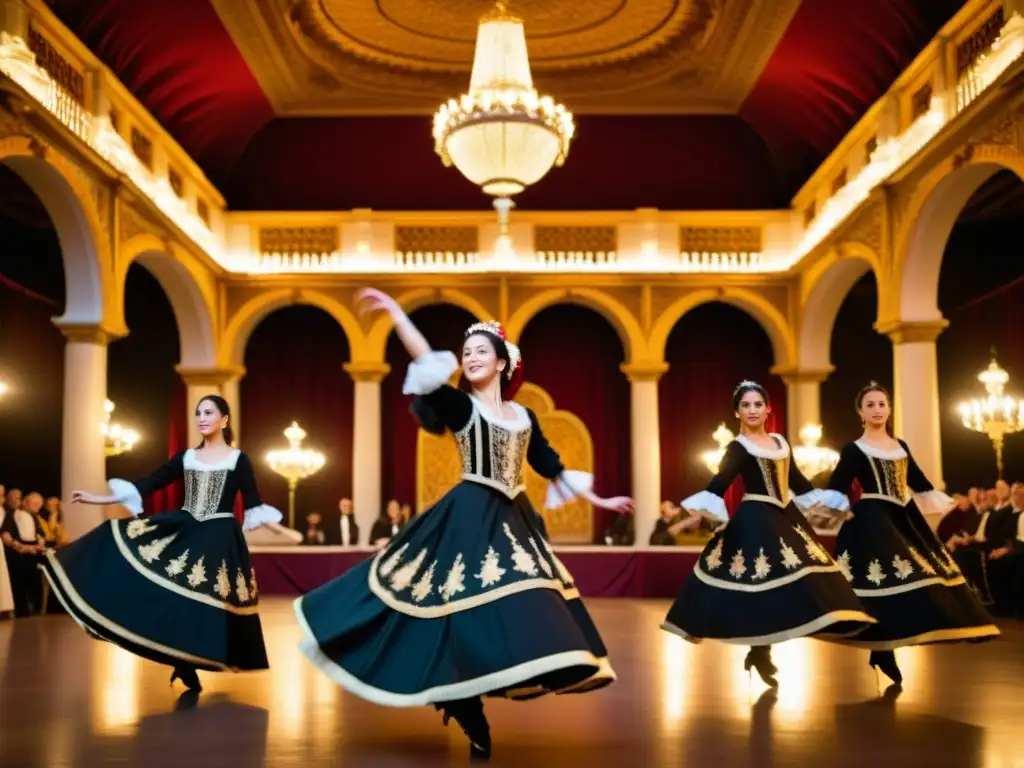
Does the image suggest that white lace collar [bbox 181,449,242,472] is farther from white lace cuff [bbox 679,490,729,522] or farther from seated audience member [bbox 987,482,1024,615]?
seated audience member [bbox 987,482,1024,615]

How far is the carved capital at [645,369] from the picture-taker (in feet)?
55.9

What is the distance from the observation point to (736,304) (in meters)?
17.2

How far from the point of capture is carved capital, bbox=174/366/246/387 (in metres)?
16.9

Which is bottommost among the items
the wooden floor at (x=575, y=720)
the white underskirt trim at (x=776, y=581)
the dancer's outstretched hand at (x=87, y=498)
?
the wooden floor at (x=575, y=720)

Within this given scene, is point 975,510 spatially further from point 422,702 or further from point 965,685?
point 422,702

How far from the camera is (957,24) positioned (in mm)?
11031

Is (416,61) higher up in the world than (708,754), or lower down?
higher up

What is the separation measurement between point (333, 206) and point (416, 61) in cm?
278

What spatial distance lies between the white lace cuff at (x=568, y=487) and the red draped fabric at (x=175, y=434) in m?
13.8

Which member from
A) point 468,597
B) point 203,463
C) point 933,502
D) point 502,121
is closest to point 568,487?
point 468,597

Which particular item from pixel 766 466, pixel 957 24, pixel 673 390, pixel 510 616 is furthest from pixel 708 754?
pixel 673 390

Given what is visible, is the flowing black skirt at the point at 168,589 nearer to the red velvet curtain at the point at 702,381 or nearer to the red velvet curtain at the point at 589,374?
the red velvet curtain at the point at 589,374

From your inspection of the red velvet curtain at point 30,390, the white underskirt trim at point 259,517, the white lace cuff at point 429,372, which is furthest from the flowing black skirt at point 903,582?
the red velvet curtain at point 30,390

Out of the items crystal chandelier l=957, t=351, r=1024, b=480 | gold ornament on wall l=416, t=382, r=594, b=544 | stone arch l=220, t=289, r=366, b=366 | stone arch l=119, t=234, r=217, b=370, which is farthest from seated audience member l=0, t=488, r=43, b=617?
crystal chandelier l=957, t=351, r=1024, b=480
